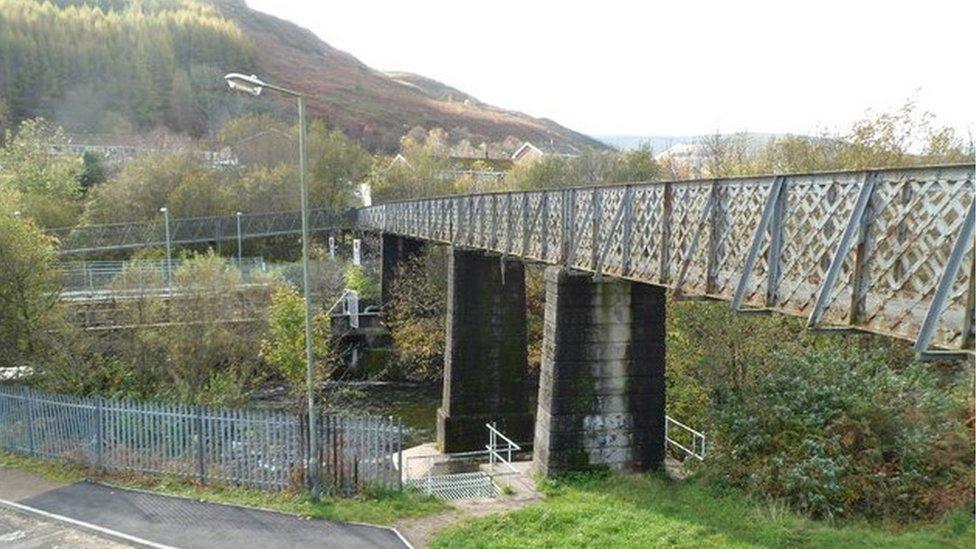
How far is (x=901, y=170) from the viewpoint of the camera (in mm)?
7031

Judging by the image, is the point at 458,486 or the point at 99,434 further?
the point at 99,434

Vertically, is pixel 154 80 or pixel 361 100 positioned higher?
pixel 361 100

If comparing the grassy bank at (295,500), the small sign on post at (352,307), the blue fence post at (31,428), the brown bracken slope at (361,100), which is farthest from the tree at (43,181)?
the brown bracken slope at (361,100)

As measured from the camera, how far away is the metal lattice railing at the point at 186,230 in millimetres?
44219

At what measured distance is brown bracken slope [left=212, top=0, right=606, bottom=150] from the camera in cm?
12738

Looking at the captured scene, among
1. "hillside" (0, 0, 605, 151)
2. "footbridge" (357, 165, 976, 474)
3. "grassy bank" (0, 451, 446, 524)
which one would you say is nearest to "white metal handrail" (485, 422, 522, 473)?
"footbridge" (357, 165, 976, 474)

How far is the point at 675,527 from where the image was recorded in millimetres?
11375

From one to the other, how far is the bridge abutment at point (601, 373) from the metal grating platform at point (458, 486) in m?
1.21

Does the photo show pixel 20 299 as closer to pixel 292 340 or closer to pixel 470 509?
pixel 292 340

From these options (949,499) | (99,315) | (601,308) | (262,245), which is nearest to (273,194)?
(262,245)

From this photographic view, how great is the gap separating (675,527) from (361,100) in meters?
143

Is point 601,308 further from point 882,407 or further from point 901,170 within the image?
point 901,170

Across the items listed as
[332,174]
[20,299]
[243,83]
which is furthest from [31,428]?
[332,174]

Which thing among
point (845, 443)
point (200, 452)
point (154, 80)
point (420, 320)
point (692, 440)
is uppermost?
point (154, 80)
